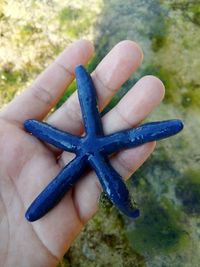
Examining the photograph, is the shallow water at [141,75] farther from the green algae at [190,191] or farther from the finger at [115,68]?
the finger at [115,68]

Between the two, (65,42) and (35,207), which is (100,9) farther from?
(35,207)

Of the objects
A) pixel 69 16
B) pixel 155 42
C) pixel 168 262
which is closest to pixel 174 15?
pixel 155 42

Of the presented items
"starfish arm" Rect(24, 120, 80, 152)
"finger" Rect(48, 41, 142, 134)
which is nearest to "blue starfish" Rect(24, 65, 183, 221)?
"starfish arm" Rect(24, 120, 80, 152)

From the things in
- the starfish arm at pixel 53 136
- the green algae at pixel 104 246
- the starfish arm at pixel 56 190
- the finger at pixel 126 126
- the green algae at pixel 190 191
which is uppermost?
the starfish arm at pixel 53 136

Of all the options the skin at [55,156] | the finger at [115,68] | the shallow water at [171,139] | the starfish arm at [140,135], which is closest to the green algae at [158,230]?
the shallow water at [171,139]

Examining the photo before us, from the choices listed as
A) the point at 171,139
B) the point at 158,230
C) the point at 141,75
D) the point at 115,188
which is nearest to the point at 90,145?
the point at 115,188

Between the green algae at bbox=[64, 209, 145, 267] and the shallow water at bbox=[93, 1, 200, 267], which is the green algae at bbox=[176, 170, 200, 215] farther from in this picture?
the green algae at bbox=[64, 209, 145, 267]
